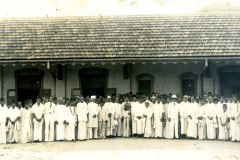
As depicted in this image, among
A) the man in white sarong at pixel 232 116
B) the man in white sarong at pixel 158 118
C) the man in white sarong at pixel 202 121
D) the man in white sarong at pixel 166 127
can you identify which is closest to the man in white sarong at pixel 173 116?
the man in white sarong at pixel 166 127

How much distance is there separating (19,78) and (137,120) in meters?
6.59

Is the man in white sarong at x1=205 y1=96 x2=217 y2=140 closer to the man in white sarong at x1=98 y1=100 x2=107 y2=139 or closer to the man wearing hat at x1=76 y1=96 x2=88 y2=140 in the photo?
the man in white sarong at x1=98 y1=100 x2=107 y2=139

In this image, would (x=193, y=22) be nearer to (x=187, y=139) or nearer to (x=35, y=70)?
(x=187, y=139)

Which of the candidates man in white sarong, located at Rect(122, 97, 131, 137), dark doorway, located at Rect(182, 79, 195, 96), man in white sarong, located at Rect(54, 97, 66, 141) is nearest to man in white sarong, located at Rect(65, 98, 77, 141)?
man in white sarong, located at Rect(54, 97, 66, 141)

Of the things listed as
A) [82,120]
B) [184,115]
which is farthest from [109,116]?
[184,115]

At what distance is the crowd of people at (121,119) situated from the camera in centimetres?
1030

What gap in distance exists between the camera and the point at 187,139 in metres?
10.6

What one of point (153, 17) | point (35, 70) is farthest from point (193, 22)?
point (35, 70)

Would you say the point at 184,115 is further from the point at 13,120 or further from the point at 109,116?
the point at 13,120

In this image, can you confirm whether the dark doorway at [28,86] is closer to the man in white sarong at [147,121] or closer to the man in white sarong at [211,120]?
the man in white sarong at [147,121]

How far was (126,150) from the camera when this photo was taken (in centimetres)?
840

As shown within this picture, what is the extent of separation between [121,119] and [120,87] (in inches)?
103

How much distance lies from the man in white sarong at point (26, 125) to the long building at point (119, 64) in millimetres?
2979

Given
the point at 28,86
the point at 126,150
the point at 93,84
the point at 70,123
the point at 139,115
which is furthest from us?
the point at 93,84
